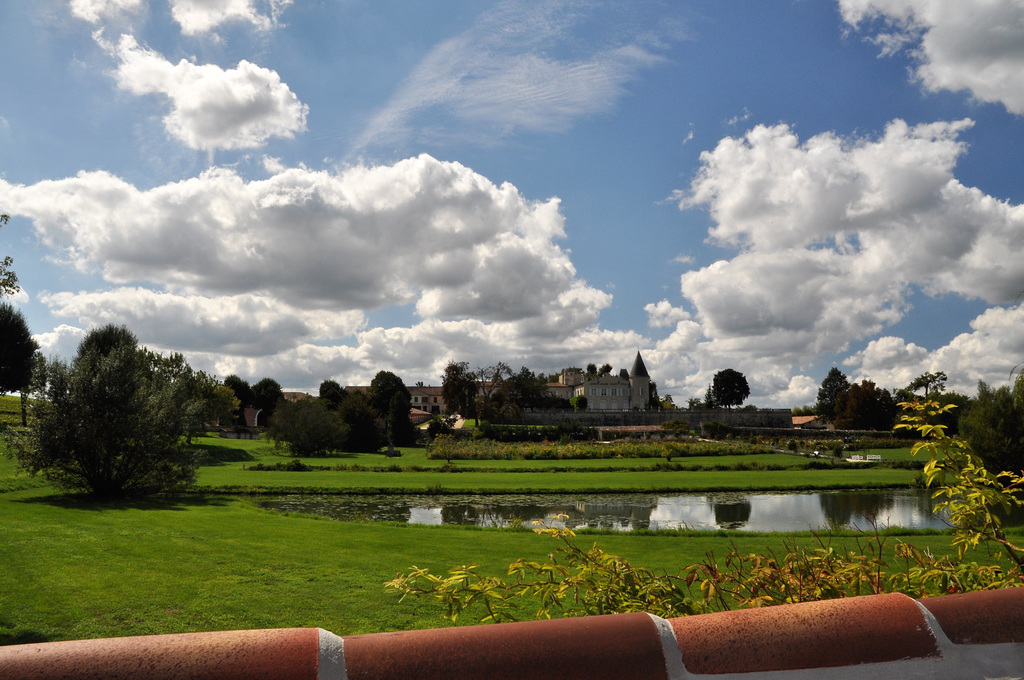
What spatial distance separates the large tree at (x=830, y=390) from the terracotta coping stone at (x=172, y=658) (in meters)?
120

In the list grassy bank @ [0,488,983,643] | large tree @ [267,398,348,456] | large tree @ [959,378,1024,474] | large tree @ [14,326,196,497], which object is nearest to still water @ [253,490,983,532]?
large tree @ [959,378,1024,474]

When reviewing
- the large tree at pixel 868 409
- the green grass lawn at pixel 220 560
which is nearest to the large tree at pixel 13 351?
the green grass lawn at pixel 220 560

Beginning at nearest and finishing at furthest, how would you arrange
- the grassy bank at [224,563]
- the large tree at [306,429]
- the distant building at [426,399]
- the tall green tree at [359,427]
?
the grassy bank at [224,563] < the large tree at [306,429] < the tall green tree at [359,427] < the distant building at [426,399]

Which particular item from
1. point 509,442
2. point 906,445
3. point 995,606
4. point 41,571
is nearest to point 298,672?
point 995,606

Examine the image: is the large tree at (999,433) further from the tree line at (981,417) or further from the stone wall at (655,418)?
the stone wall at (655,418)

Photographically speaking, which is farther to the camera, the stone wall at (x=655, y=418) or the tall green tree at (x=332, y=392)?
the tall green tree at (x=332, y=392)

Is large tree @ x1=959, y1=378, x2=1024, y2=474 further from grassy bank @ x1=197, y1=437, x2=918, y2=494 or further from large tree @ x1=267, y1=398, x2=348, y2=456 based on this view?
large tree @ x1=267, y1=398, x2=348, y2=456

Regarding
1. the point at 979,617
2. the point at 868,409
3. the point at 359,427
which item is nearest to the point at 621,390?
the point at 868,409

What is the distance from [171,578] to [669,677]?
374 inches

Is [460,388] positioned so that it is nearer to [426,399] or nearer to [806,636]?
[426,399]

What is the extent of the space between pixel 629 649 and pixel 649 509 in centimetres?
2264

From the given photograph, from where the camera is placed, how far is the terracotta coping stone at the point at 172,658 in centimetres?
126

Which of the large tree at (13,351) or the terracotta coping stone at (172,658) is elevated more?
the large tree at (13,351)

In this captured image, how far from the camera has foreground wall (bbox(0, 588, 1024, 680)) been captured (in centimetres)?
131
